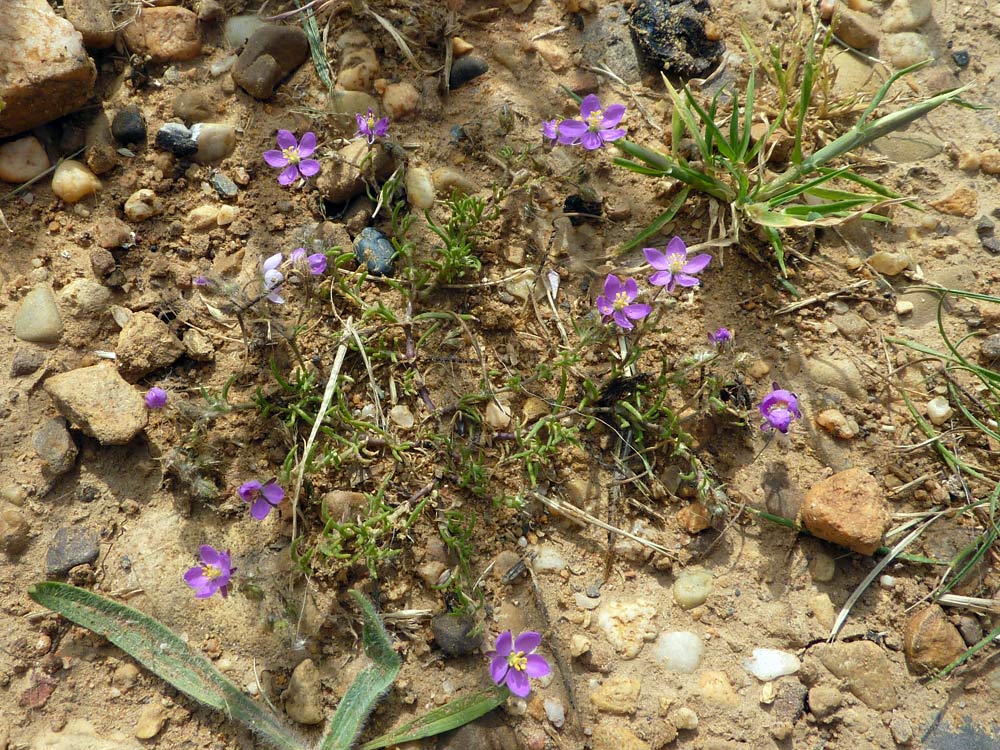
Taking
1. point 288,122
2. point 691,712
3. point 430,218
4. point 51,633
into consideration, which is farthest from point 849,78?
point 51,633

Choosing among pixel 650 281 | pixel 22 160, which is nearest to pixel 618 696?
pixel 650 281

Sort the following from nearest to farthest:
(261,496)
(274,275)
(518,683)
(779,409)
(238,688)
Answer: (518,683), (238,688), (261,496), (779,409), (274,275)

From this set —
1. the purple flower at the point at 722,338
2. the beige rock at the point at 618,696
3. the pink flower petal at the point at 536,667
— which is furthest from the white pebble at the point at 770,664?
the purple flower at the point at 722,338

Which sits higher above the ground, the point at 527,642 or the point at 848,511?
the point at 848,511

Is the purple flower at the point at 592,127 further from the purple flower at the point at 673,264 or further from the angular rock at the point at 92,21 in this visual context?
the angular rock at the point at 92,21

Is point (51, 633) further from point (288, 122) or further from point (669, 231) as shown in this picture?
point (669, 231)

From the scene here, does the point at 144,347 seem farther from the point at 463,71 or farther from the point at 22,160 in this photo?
the point at 463,71
